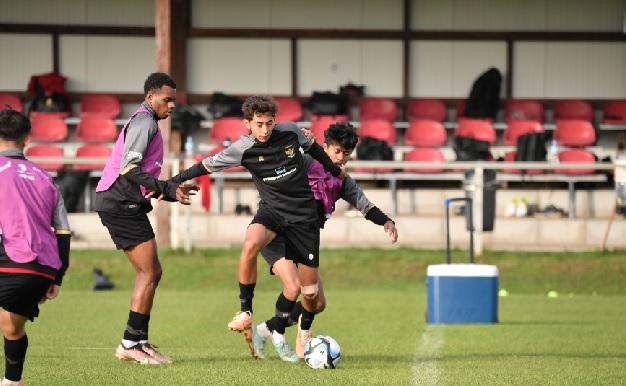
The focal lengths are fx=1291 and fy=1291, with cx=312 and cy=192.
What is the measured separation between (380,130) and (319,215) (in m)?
13.8

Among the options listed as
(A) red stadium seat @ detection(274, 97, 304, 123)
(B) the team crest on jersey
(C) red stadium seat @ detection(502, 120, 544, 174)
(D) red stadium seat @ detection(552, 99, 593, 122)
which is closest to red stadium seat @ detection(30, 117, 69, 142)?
(A) red stadium seat @ detection(274, 97, 304, 123)

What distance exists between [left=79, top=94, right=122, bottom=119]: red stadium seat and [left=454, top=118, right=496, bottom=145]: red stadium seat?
6.53 meters

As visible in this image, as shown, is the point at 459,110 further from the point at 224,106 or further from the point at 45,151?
the point at 45,151

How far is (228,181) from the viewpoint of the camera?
2286 cm

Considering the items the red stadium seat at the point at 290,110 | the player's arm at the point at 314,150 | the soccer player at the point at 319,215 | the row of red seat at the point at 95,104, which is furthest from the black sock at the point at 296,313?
the row of red seat at the point at 95,104

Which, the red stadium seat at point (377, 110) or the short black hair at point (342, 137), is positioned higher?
the short black hair at point (342, 137)

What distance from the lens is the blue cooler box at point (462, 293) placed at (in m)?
13.4

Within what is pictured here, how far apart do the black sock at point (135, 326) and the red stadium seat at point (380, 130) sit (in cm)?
1415

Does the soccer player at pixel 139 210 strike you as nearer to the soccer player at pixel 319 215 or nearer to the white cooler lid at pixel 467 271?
the soccer player at pixel 319 215

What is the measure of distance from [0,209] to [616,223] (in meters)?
14.1

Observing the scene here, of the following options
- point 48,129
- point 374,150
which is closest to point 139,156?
point 374,150

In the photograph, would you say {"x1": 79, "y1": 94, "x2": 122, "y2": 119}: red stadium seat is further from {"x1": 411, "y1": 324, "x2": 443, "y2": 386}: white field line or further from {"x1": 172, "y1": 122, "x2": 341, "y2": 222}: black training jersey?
{"x1": 172, "y1": 122, "x2": 341, "y2": 222}: black training jersey

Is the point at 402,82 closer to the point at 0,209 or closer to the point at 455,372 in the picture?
the point at 455,372

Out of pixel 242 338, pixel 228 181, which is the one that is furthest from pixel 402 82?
pixel 242 338
